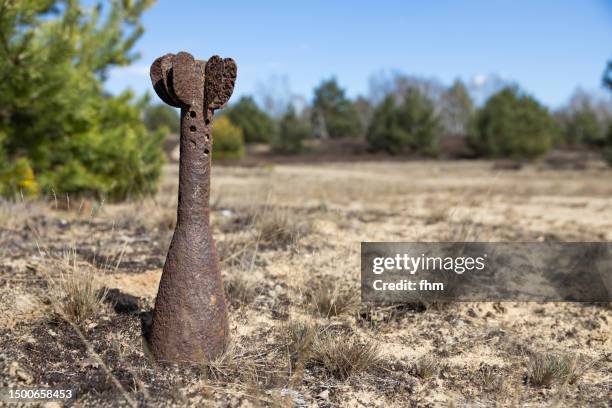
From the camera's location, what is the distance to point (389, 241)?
15.3 ft

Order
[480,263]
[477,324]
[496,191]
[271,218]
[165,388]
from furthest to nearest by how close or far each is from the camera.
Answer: [496,191] → [271,218] → [480,263] → [477,324] → [165,388]

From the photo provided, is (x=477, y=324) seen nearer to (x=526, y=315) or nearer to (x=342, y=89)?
(x=526, y=315)

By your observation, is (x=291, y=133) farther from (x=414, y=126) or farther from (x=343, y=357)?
(x=343, y=357)

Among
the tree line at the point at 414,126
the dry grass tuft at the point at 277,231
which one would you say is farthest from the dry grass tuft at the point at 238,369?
the tree line at the point at 414,126

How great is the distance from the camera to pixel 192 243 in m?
2.40

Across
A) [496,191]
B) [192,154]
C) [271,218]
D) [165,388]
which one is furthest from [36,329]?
[496,191]

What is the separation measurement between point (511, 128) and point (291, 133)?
46.4ft

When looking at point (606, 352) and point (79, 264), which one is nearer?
point (606, 352)

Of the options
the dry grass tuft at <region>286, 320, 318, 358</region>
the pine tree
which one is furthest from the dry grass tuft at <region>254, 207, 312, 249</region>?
the pine tree

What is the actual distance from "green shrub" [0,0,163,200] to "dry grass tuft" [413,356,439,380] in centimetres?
383

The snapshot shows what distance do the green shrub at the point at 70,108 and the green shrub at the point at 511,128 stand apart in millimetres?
26580

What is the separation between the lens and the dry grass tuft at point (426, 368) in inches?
97.7

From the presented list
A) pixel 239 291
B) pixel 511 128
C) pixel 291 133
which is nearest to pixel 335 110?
pixel 291 133

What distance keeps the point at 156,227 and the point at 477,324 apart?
3.16 metres
